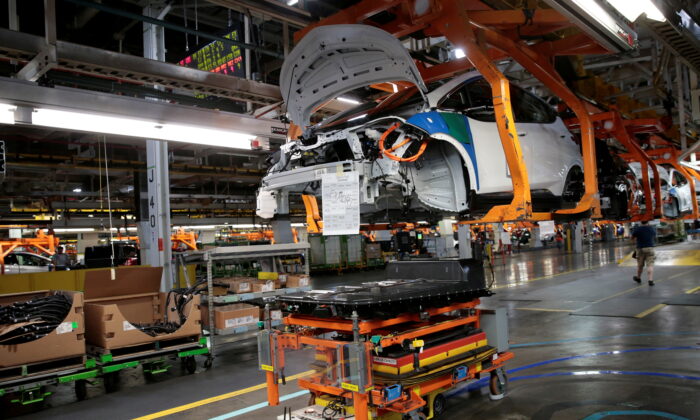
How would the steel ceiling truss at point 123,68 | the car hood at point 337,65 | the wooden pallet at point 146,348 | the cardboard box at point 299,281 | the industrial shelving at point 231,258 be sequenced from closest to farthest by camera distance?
the steel ceiling truss at point 123,68 → the car hood at point 337,65 → the wooden pallet at point 146,348 → the industrial shelving at point 231,258 → the cardboard box at point 299,281

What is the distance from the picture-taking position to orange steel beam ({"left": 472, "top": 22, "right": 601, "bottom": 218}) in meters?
4.38

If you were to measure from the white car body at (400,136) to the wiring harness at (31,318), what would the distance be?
238 centimetres

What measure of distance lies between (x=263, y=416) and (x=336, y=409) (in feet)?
2.91

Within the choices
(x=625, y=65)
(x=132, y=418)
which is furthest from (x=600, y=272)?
(x=132, y=418)

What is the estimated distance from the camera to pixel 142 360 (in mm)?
5156

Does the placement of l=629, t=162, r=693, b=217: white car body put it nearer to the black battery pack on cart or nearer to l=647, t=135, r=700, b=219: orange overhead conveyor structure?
l=647, t=135, r=700, b=219: orange overhead conveyor structure

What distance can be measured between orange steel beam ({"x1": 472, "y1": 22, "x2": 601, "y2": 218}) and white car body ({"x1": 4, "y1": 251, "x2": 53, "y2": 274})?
16961 mm

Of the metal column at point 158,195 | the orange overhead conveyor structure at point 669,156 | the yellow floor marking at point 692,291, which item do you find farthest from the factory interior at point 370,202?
the yellow floor marking at point 692,291

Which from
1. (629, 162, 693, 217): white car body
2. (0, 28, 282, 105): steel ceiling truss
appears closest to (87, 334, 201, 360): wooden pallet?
(0, 28, 282, 105): steel ceiling truss

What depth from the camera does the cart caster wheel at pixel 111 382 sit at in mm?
5222

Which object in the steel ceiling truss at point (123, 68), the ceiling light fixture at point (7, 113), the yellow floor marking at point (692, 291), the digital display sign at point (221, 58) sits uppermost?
the digital display sign at point (221, 58)

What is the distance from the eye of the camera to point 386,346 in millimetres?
3369

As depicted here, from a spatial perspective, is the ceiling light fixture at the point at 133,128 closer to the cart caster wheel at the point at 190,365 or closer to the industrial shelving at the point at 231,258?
the industrial shelving at the point at 231,258

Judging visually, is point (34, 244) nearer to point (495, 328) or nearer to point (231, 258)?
point (231, 258)
